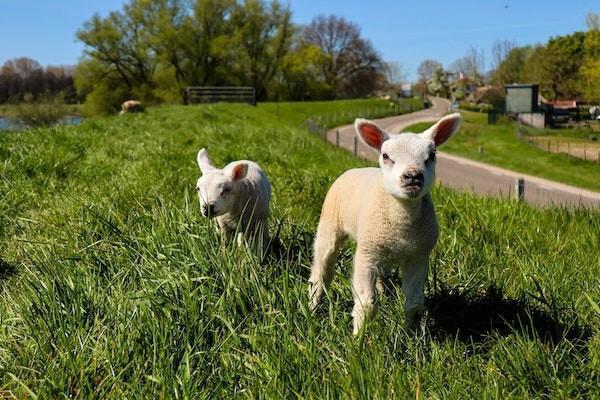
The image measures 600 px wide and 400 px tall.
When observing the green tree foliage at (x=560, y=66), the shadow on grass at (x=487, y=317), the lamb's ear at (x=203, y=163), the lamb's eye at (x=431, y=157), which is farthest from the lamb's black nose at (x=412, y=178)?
the green tree foliage at (x=560, y=66)

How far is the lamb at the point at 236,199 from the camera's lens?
5.24 metres

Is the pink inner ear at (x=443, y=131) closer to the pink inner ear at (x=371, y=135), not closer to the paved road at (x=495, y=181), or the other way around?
the pink inner ear at (x=371, y=135)

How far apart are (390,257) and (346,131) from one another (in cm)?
4306

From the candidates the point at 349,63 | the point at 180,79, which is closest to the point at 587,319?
the point at 180,79

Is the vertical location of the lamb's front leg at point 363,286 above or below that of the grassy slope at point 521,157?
above

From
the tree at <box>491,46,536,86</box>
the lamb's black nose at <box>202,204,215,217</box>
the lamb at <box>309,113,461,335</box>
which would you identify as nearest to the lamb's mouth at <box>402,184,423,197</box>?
the lamb at <box>309,113,461,335</box>

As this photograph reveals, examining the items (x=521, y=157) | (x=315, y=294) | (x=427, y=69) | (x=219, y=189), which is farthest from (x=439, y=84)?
(x=315, y=294)

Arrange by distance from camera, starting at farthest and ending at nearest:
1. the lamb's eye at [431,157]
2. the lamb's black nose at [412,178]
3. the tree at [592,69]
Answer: the tree at [592,69]
the lamb's eye at [431,157]
the lamb's black nose at [412,178]

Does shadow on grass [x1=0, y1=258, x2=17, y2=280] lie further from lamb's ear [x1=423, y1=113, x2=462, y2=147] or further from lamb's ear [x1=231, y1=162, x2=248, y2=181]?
lamb's ear [x1=423, y1=113, x2=462, y2=147]

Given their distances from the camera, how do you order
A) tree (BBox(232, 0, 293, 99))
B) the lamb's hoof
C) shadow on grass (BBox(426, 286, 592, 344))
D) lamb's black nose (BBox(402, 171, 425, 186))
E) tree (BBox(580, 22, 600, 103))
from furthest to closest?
tree (BBox(232, 0, 293, 99)) → tree (BBox(580, 22, 600, 103)) → the lamb's hoof → shadow on grass (BBox(426, 286, 592, 344)) → lamb's black nose (BBox(402, 171, 425, 186))

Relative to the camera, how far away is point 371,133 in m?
3.95

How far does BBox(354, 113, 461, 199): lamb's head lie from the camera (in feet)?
11.5

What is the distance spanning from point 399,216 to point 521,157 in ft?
97.4

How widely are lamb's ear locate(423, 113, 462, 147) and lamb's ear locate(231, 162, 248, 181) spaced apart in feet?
6.84
